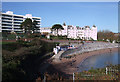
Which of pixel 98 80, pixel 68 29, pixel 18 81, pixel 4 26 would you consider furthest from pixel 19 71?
pixel 68 29

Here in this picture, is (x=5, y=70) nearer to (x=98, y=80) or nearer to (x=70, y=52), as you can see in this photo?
(x=98, y=80)

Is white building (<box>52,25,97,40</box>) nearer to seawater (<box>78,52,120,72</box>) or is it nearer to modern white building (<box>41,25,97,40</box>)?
modern white building (<box>41,25,97,40</box>)

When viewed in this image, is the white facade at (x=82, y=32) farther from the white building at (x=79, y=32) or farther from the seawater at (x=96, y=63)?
the seawater at (x=96, y=63)

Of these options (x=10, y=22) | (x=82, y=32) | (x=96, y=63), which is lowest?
(x=96, y=63)

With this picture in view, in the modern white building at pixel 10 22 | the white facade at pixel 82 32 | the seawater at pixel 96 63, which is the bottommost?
the seawater at pixel 96 63

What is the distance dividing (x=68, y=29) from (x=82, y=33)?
3.37 m

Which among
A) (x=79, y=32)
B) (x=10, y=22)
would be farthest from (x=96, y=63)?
(x=79, y=32)

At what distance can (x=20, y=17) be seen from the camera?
26359mm

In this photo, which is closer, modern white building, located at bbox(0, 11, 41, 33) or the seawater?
the seawater

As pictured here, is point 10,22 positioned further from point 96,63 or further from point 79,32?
point 96,63

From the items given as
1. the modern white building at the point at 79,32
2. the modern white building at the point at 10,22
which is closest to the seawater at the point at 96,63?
the modern white building at the point at 10,22

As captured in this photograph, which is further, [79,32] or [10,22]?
[79,32]

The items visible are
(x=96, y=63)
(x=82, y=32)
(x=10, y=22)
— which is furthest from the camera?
(x=82, y=32)

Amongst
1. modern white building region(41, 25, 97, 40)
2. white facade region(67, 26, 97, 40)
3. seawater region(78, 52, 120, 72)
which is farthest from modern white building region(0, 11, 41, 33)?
seawater region(78, 52, 120, 72)
